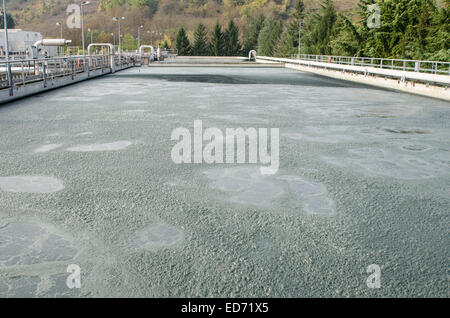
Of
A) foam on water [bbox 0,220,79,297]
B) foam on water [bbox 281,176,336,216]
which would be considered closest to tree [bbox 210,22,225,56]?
foam on water [bbox 281,176,336,216]

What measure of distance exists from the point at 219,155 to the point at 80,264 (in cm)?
452

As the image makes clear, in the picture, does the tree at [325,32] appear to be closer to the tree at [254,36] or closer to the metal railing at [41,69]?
the metal railing at [41,69]

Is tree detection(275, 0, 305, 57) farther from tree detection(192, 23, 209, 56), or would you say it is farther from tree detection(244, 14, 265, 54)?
tree detection(244, 14, 265, 54)

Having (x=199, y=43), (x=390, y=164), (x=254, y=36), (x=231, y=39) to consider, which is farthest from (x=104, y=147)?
(x=254, y=36)

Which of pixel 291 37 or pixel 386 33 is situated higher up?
pixel 291 37

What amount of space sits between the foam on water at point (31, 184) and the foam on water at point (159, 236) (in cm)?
201

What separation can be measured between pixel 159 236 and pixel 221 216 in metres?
0.84

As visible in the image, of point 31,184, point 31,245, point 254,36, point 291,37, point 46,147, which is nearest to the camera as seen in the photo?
point 31,245

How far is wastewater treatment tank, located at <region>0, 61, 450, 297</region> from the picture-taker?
3820 millimetres

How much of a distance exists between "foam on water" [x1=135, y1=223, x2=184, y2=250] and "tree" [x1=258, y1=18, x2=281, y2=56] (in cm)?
12042

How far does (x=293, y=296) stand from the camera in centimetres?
355

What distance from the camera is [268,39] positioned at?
126688 millimetres

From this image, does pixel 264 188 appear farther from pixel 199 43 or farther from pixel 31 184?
pixel 199 43

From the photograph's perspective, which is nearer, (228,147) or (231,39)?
(228,147)
